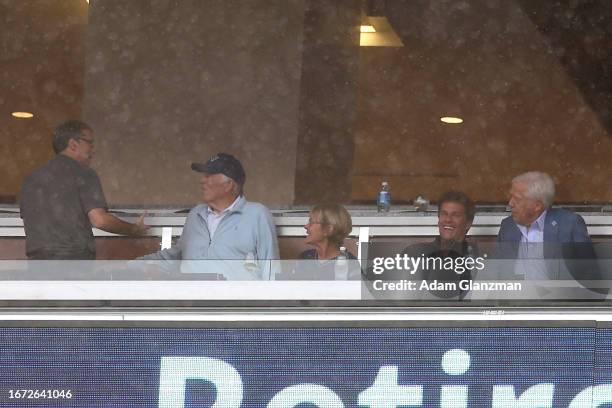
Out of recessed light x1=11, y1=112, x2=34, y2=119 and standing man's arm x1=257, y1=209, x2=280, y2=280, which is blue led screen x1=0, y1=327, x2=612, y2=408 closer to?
standing man's arm x1=257, y1=209, x2=280, y2=280

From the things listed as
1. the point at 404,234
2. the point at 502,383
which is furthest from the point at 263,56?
the point at 502,383

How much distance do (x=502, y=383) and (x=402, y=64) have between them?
119cm

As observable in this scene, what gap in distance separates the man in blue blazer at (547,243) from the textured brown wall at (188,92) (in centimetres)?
63

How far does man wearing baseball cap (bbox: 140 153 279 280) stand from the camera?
9.60 feet

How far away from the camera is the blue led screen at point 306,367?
9.18 ft

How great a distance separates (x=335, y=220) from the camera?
9.85 feet

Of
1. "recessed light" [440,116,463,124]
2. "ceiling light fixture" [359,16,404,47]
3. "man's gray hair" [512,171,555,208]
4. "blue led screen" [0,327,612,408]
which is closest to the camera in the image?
"blue led screen" [0,327,612,408]

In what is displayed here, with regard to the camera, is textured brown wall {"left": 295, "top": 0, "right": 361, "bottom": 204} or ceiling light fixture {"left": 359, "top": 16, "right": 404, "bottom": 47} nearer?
textured brown wall {"left": 295, "top": 0, "right": 361, "bottom": 204}

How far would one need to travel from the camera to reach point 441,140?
3.57 metres

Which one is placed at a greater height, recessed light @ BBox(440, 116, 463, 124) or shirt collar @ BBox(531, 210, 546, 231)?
recessed light @ BBox(440, 116, 463, 124)

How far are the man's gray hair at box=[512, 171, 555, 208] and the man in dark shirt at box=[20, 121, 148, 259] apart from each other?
1.06 meters

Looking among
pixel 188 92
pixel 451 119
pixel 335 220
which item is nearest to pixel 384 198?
pixel 335 220

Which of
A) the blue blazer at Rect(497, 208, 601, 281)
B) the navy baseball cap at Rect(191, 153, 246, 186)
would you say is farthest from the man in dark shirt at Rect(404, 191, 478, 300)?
the navy baseball cap at Rect(191, 153, 246, 186)

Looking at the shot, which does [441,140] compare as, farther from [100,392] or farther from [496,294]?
[100,392]
